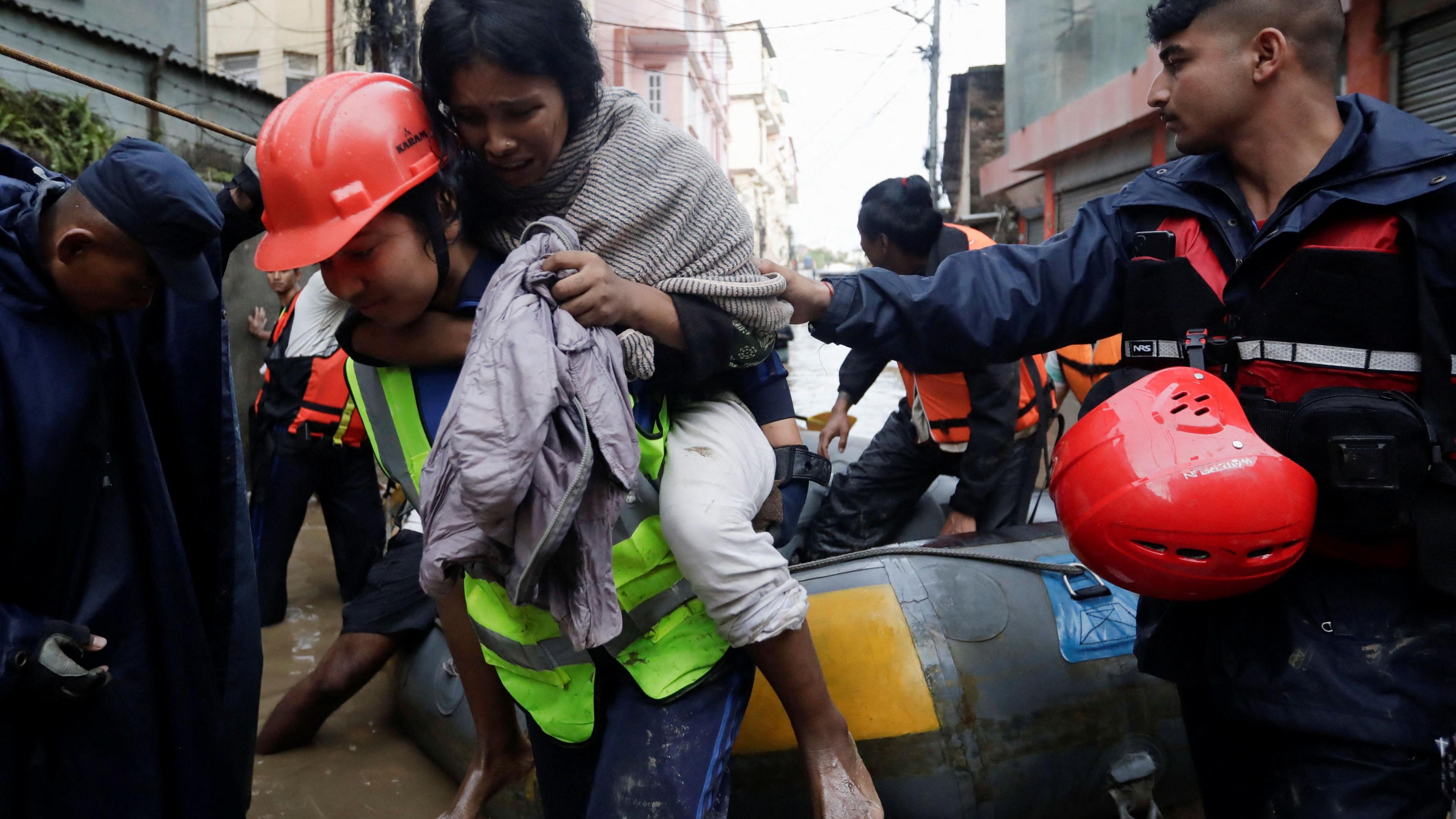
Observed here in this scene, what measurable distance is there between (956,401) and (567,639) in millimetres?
2544

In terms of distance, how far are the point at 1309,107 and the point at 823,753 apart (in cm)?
142

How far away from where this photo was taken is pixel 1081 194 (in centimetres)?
1106

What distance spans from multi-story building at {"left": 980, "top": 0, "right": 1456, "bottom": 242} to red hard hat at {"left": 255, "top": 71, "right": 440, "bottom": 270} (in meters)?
4.70

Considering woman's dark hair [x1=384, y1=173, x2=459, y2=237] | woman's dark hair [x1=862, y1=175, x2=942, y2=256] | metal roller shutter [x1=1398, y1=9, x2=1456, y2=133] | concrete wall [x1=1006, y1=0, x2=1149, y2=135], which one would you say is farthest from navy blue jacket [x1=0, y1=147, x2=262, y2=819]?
concrete wall [x1=1006, y1=0, x2=1149, y2=135]

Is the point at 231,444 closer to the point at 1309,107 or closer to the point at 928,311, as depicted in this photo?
the point at 928,311

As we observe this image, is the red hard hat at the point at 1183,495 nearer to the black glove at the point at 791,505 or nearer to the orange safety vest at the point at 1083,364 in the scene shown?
the black glove at the point at 791,505

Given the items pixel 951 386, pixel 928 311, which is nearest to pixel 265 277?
pixel 951 386

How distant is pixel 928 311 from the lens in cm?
202

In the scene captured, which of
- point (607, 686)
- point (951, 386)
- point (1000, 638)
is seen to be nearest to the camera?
point (607, 686)

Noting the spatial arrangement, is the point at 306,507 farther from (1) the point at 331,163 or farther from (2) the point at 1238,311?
(2) the point at 1238,311

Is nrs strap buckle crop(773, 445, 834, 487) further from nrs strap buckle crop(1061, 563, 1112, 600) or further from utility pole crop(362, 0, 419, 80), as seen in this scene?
utility pole crop(362, 0, 419, 80)

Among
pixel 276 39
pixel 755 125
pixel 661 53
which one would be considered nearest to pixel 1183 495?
pixel 276 39

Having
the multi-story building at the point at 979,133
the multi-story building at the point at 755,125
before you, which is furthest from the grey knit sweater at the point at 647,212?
the multi-story building at the point at 755,125

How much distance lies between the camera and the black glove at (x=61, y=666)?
1.70 metres
